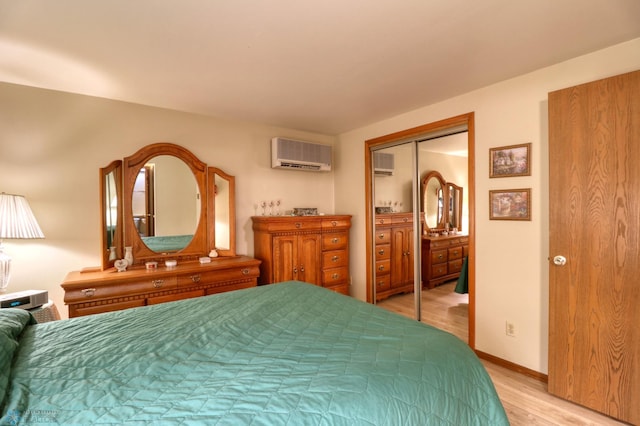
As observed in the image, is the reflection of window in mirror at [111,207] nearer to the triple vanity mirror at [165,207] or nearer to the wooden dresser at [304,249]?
the triple vanity mirror at [165,207]

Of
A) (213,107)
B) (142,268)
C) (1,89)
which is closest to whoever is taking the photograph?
(1,89)

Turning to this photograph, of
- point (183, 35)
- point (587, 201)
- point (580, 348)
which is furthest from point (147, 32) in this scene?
point (580, 348)

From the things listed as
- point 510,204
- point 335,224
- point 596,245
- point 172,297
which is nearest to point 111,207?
point 172,297

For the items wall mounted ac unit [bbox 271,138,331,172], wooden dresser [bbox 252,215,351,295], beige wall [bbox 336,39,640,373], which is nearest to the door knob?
beige wall [bbox 336,39,640,373]

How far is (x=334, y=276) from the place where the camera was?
372cm

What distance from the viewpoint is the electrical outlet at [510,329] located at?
2.38m

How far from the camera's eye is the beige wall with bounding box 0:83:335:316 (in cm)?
240

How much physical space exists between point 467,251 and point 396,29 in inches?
83.5

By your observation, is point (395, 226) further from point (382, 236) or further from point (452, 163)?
point (452, 163)

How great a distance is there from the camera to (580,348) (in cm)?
190

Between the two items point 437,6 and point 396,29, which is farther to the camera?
point 396,29

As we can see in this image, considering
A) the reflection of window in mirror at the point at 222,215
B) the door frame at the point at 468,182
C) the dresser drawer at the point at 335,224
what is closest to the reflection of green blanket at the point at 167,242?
the reflection of window in mirror at the point at 222,215

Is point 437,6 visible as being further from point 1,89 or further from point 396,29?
point 1,89

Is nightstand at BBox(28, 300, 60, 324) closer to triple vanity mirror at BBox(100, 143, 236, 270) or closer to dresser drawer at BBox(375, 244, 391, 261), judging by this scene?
triple vanity mirror at BBox(100, 143, 236, 270)
